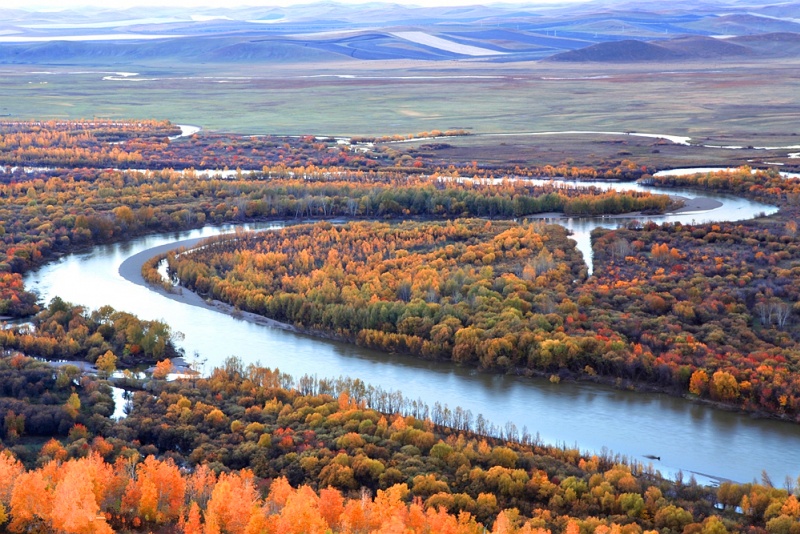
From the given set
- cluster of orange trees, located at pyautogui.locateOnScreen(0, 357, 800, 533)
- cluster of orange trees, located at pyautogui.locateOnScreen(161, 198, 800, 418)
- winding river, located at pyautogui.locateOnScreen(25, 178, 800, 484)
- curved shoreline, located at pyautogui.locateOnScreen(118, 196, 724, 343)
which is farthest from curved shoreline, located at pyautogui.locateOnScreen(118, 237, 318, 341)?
cluster of orange trees, located at pyautogui.locateOnScreen(0, 357, 800, 533)

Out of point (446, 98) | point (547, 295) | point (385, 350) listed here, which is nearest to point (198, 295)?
point (385, 350)

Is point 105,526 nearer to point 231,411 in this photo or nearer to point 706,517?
point 231,411

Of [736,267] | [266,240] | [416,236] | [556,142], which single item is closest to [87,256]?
[266,240]

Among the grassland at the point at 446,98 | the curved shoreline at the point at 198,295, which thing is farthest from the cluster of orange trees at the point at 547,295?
the grassland at the point at 446,98

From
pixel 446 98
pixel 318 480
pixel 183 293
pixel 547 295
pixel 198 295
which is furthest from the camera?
pixel 446 98

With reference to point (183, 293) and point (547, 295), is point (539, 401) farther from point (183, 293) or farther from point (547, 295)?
point (183, 293)

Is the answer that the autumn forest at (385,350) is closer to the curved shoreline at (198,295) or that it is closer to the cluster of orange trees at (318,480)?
the cluster of orange trees at (318,480)
